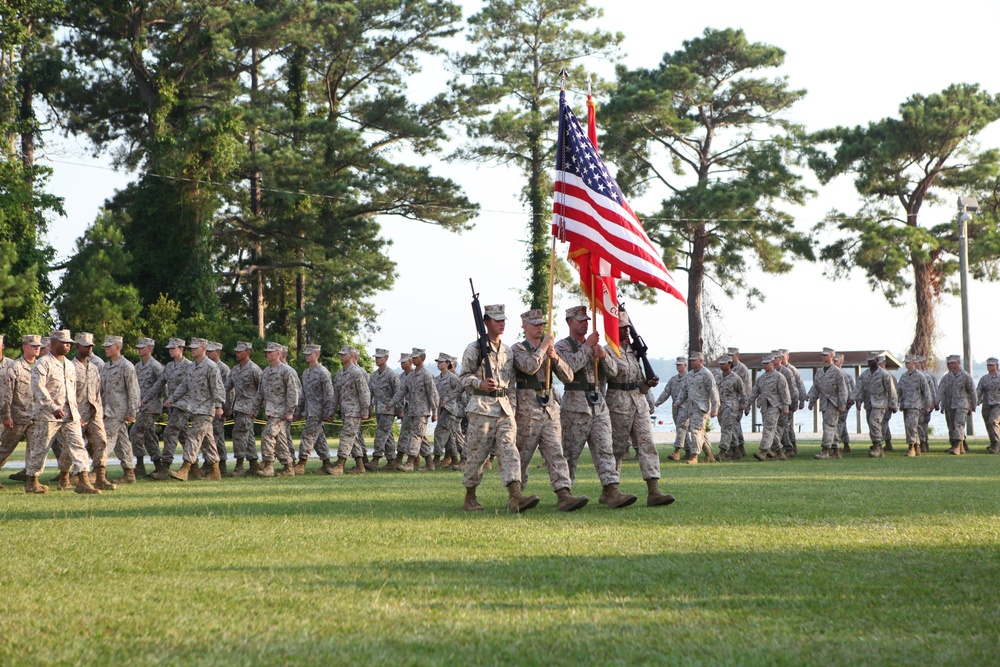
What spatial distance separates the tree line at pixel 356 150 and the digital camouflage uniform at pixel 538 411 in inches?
952

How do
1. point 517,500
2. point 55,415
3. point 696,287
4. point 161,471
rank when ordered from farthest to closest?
point 696,287, point 161,471, point 55,415, point 517,500

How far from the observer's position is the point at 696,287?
38219mm

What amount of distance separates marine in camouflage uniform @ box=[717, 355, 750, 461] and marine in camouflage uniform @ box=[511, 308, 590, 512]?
11457 mm

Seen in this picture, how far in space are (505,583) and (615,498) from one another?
453 centimetres

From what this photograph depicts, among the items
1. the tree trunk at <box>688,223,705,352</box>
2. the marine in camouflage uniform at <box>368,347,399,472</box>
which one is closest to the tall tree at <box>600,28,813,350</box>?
the tree trunk at <box>688,223,705,352</box>

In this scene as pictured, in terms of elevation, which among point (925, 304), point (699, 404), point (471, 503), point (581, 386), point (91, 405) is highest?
point (925, 304)

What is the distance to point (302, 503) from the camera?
12.1m

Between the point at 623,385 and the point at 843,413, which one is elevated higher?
the point at 623,385

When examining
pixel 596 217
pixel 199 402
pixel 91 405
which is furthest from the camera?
pixel 199 402

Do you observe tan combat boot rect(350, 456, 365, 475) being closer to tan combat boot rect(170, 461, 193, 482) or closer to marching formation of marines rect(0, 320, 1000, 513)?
marching formation of marines rect(0, 320, 1000, 513)

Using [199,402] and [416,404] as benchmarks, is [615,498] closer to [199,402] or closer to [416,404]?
[199,402]

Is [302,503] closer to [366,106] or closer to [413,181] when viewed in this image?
[413,181]

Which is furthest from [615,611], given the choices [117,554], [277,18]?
[277,18]

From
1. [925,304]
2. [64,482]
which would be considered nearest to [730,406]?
[64,482]
